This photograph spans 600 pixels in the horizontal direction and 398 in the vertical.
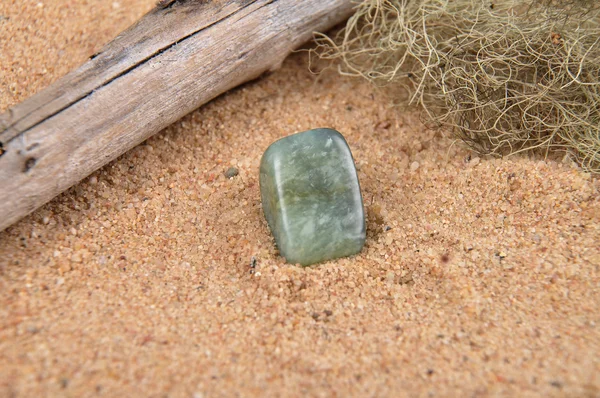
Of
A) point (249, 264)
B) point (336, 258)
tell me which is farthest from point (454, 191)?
point (249, 264)

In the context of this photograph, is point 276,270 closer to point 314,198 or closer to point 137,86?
point 314,198

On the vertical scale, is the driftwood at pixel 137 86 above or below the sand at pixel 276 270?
above

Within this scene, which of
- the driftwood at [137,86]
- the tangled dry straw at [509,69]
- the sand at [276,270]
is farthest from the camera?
the tangled dry straw at [509,69]

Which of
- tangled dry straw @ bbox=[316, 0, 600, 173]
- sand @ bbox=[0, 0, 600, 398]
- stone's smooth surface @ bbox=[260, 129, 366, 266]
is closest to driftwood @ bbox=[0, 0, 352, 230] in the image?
sand @ bbox=[0, 0, 600, 398]

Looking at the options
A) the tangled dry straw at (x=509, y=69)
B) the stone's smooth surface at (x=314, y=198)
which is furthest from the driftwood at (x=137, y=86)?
the stone's smooth surface at (x=314, y=198)

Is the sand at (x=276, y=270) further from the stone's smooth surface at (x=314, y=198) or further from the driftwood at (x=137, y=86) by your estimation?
the driftwood at (x=137, y=86)

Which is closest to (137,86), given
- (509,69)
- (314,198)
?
(314,198)
